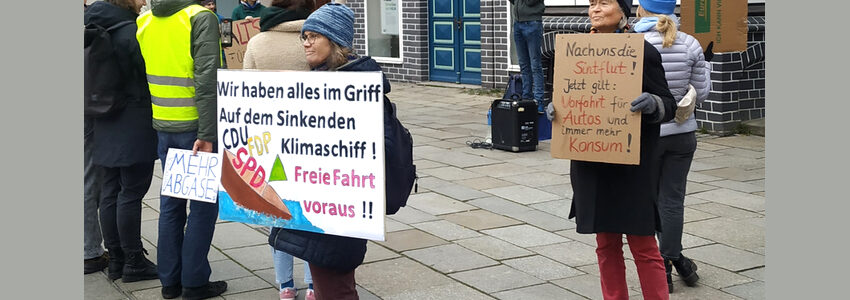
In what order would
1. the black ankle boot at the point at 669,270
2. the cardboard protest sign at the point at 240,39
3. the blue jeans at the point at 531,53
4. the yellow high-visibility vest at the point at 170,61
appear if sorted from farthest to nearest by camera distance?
the blue jeans at the point at 531,53 < the cardboard protest sign at the point at 240,39 < the black ankle boot at the point at 669,270 < the yellow high-visibility vest at the point at 170,61

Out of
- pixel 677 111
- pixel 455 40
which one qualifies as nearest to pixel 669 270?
pixel 677 111

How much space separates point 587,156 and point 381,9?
1388 cm

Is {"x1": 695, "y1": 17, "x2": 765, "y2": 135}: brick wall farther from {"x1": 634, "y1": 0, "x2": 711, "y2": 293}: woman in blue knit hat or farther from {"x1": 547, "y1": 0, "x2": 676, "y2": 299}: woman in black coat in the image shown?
{"x1": 547, "y1": 0, "x2": 676, "y2": 299}: woman in black coat

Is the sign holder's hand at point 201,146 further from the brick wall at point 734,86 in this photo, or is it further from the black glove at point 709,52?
the brick wall at point 734,86

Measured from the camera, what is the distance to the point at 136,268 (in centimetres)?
618

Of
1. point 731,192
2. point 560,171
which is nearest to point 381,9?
point 560,171

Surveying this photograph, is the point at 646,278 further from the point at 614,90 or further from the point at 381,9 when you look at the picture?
the point at 381,9

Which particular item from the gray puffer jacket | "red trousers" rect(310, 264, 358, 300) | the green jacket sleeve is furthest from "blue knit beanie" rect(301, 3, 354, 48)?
the gray puffer jacket

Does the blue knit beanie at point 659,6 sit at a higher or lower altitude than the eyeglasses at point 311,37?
higher

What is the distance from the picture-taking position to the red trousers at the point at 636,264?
4.75 metres

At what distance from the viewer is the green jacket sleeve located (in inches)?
210

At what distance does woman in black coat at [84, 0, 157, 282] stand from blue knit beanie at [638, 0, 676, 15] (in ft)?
8.83

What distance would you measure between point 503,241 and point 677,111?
1.96 metres

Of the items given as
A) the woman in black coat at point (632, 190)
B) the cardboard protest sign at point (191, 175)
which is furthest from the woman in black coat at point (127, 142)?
the woman in black coat at point (632, 190)
